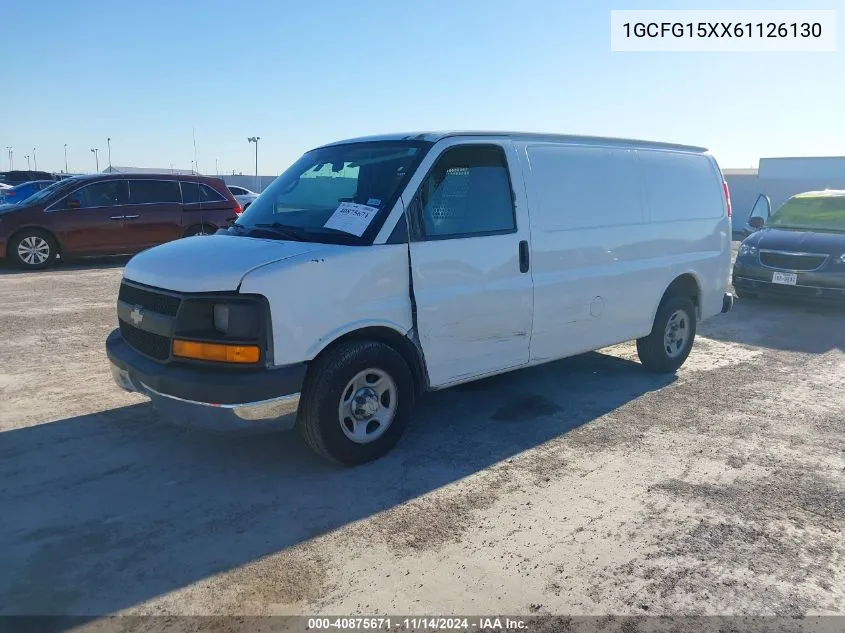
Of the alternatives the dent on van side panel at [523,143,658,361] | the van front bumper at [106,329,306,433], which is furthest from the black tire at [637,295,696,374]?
the van front bumper at [106,329,306,433]

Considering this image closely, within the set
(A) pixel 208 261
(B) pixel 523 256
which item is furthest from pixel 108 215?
(B) pixel 523 256

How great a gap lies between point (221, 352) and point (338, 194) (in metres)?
1.45

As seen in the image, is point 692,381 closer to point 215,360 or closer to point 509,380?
point 509,380

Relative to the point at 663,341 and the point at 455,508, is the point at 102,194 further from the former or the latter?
the point at 455,508

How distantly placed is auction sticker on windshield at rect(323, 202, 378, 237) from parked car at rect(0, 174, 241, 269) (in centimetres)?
979

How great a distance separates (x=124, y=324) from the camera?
450cm

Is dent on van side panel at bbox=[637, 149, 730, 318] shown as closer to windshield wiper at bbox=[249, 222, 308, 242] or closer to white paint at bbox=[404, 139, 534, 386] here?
white paint at bbox=[404, 139, 534, 386]

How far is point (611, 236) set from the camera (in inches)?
220

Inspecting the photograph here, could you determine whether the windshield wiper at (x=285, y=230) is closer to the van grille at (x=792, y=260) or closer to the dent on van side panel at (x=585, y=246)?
the dent on van side panel at (x=585, y=246)

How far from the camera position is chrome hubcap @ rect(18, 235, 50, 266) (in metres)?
12.1

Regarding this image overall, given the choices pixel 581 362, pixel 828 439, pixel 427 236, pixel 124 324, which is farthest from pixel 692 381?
pixel 124 324

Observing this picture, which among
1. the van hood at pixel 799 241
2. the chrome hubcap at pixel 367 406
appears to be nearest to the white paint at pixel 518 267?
the chrome hubcap at pixel 367 406

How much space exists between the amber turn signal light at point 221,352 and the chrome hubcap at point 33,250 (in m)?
10.1

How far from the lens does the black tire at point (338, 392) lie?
13.0ft
